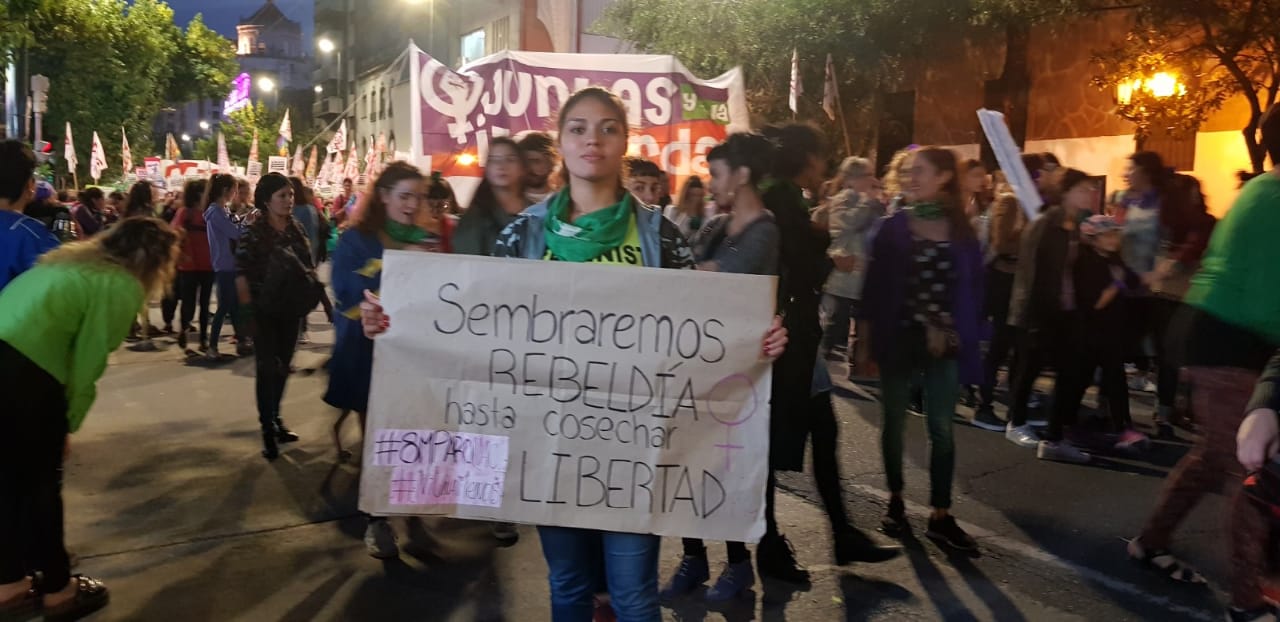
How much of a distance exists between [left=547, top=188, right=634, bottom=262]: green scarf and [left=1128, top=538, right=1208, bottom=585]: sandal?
9.71 feet

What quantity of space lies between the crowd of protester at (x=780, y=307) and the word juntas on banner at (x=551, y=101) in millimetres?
521

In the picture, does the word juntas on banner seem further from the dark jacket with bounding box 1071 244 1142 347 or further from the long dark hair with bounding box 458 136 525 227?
the dark jacket with bounding box 1071 244 1142 347

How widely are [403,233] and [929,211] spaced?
2.44 metres

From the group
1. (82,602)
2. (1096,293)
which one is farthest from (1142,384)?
(82,602)

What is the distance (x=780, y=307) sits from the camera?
12.7 ft

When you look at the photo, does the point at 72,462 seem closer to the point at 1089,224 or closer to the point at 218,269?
the point at 218,269

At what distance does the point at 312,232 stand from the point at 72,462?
18.6 ft

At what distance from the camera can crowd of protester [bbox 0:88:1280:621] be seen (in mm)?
2834

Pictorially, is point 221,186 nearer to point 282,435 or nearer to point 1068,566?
point 282,435

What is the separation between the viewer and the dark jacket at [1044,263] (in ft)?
→ 19.2

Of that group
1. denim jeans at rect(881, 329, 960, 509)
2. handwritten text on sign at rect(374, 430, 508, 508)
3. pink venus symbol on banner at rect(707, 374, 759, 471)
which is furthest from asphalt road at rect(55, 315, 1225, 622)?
pink venus symbol on banner at rect(707, 374, 759, 471)

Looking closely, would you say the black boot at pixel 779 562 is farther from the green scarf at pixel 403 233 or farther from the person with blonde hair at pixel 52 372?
the person with blonde hair at pixel 52 372

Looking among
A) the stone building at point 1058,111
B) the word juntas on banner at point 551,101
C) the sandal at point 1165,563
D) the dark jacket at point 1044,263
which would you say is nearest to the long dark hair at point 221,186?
the word juntas on banner at point 551,101

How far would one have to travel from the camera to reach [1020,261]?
6137mm
